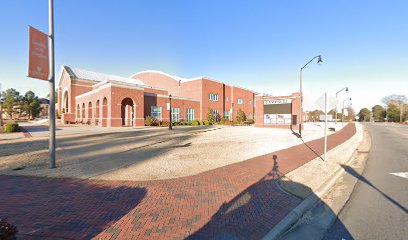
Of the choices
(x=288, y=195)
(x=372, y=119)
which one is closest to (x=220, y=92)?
(x=288, y=195)

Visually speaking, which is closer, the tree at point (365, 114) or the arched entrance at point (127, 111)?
the arched entrance at point (127, 111)

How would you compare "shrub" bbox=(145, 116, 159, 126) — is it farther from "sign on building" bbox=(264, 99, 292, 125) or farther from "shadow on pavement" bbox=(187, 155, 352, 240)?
"shadow on pavement" bbox=(187, 155, 352, 240)

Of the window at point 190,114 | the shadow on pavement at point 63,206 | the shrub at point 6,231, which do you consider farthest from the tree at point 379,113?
the shrub at point 6,231

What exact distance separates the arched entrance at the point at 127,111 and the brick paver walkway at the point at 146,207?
27.0 m

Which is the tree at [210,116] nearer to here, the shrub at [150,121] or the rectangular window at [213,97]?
the rectangular window at [213,97]

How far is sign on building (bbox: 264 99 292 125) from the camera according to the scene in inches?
1157

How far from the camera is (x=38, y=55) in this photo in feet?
22.4

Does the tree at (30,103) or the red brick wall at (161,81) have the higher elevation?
the red brick wall at (161,81)

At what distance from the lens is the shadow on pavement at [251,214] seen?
3.22 meters

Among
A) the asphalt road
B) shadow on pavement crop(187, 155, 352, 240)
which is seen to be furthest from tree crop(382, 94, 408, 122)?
shadow on pavement crop(187, 155, 352, 240)

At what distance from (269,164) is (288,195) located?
3.09 meters

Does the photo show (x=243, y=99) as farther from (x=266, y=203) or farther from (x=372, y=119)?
(x=372, y=119)

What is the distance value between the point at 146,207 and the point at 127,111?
106 feet

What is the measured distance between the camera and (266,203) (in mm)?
4336
